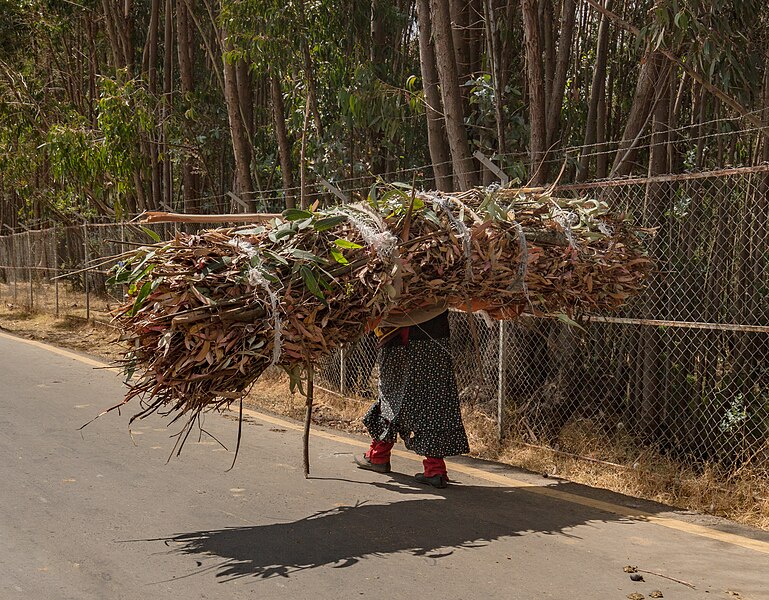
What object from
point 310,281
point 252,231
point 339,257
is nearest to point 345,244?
point 339,257

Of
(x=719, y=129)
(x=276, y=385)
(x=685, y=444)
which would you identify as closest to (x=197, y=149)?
(x=276, y=385)

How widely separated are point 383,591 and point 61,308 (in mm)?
15644

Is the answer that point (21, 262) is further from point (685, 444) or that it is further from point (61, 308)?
point (685, 444)

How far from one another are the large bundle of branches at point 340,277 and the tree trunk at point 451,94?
2464 millimetres

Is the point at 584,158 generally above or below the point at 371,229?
above

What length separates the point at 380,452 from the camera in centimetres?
672

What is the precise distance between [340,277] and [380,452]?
1.85 metres

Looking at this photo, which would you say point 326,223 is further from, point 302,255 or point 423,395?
point 423,395

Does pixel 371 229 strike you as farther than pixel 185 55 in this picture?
No

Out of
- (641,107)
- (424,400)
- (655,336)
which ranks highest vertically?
(641,107)

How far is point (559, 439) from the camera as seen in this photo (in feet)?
24.6

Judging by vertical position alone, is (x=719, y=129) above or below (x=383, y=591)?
above

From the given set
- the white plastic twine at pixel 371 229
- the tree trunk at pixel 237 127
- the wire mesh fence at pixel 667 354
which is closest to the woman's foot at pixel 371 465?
the wire mesh fence at pixel 667 354

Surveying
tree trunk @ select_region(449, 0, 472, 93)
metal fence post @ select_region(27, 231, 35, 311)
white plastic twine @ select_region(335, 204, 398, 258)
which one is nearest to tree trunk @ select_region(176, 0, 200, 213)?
metal fence post @ select_region(27, 231, 35, 311)
